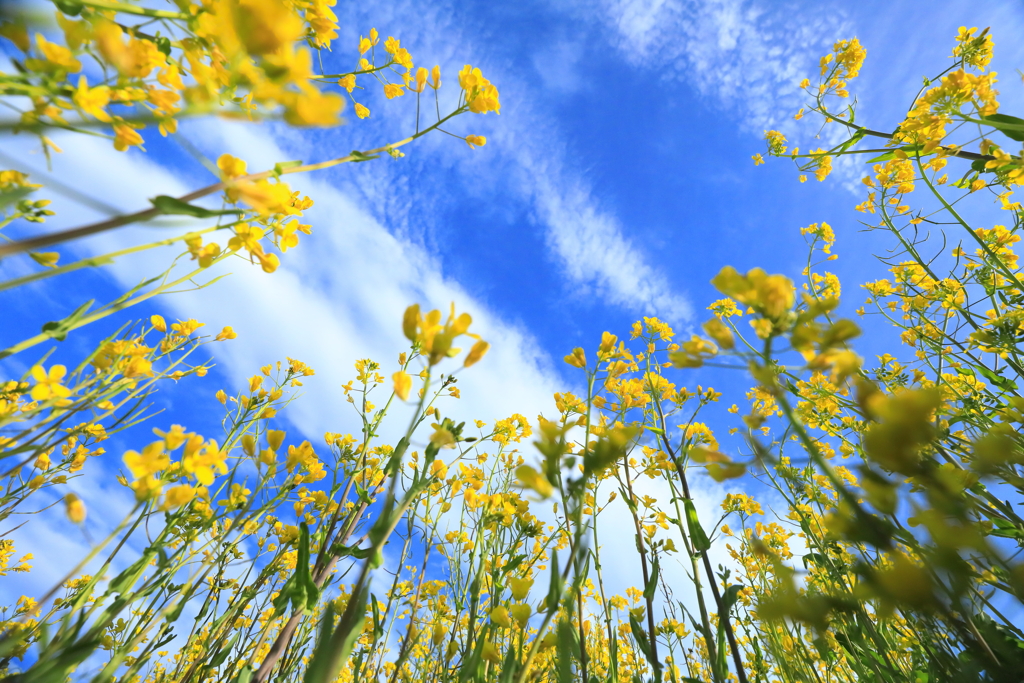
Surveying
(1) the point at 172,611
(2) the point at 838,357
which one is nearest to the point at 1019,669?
(2) the point at 838,357

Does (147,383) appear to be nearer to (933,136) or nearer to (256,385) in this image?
(256,385)

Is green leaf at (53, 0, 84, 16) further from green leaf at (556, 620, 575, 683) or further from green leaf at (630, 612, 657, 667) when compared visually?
green leaf at (630, 612, 657, 667)

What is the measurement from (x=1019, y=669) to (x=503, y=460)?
2.46 meters

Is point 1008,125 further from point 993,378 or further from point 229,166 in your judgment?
point 229,166

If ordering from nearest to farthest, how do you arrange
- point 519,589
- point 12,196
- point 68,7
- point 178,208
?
point 12,196 → point 178,208 → point 68,7 → point 519,589

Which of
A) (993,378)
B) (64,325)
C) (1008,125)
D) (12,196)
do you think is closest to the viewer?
(12,196)

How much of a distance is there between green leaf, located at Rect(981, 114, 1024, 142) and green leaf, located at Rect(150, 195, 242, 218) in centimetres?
233

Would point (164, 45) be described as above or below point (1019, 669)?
above

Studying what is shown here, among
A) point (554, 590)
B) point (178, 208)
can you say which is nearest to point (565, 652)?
point (554, 590)

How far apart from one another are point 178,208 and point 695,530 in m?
1.22

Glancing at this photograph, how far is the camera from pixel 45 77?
0.68 m

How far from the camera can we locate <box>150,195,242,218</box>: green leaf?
646 mm

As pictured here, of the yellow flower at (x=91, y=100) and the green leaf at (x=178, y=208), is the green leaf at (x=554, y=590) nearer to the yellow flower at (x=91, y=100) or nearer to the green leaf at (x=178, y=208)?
the green leaf at (x=178, y=208)

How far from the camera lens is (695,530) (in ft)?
3.28
